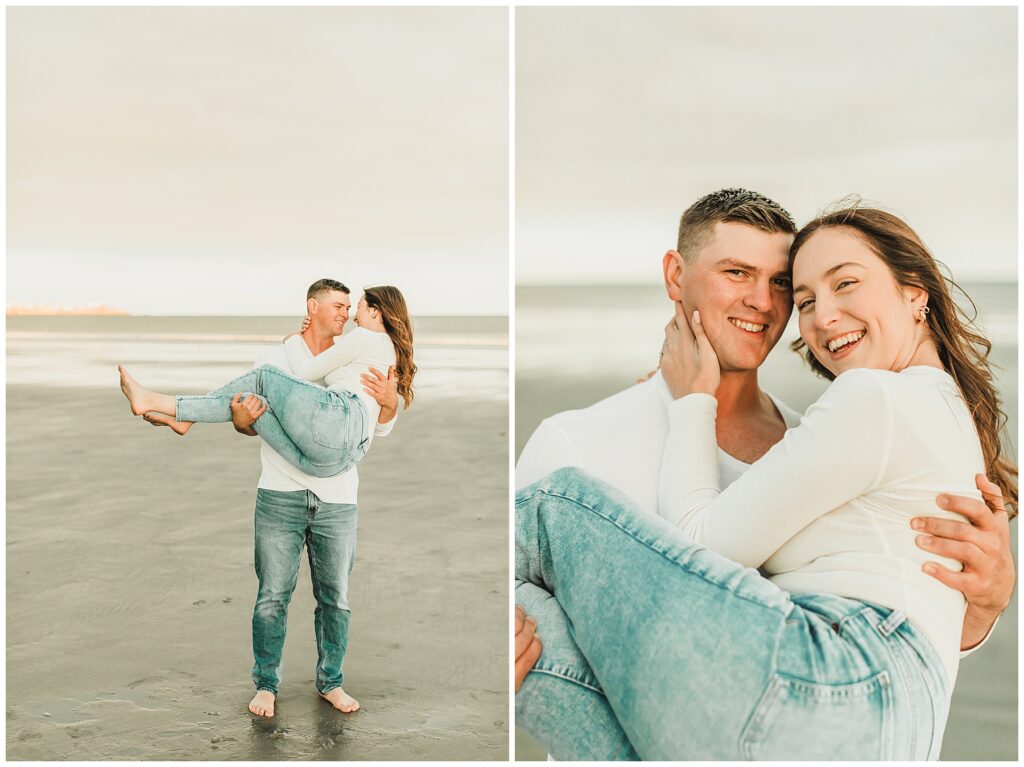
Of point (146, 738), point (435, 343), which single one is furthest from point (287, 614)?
point (435, 343)

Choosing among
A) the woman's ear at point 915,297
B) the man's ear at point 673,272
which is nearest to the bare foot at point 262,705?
the man's ear at point 673,272

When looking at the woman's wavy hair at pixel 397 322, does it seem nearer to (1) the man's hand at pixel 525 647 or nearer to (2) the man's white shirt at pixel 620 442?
(2) the man's white shirt at pixel 620 442

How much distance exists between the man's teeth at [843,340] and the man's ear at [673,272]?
39 centimetres

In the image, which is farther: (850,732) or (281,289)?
(281,289)

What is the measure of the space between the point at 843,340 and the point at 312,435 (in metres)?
1.38

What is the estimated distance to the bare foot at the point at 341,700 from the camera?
2.70 metres

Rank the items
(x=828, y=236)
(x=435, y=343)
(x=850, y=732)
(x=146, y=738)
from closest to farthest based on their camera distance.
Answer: (x=850, y=732) → (x=828, y=236) → (x=146, y=738) → (x=435, y=343)

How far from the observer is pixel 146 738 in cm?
266

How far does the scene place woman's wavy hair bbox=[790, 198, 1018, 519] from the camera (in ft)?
8.22

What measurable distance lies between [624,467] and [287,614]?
0.99 metres

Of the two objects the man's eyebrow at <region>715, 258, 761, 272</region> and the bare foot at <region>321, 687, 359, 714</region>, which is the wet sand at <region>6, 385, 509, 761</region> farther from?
the man's eyebrow at <region>715, 258, 761, 272</region>

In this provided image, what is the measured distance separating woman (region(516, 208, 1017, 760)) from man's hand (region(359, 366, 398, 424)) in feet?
1.72

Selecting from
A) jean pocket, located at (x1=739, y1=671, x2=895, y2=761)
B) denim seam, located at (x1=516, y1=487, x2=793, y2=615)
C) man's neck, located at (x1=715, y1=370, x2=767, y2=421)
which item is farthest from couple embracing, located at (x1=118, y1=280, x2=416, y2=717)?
jean pocket, located at (x1=739, y1=671, x2=895, y2=761)

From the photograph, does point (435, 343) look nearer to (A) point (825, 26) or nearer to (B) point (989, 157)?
(A) point (825, 26)
